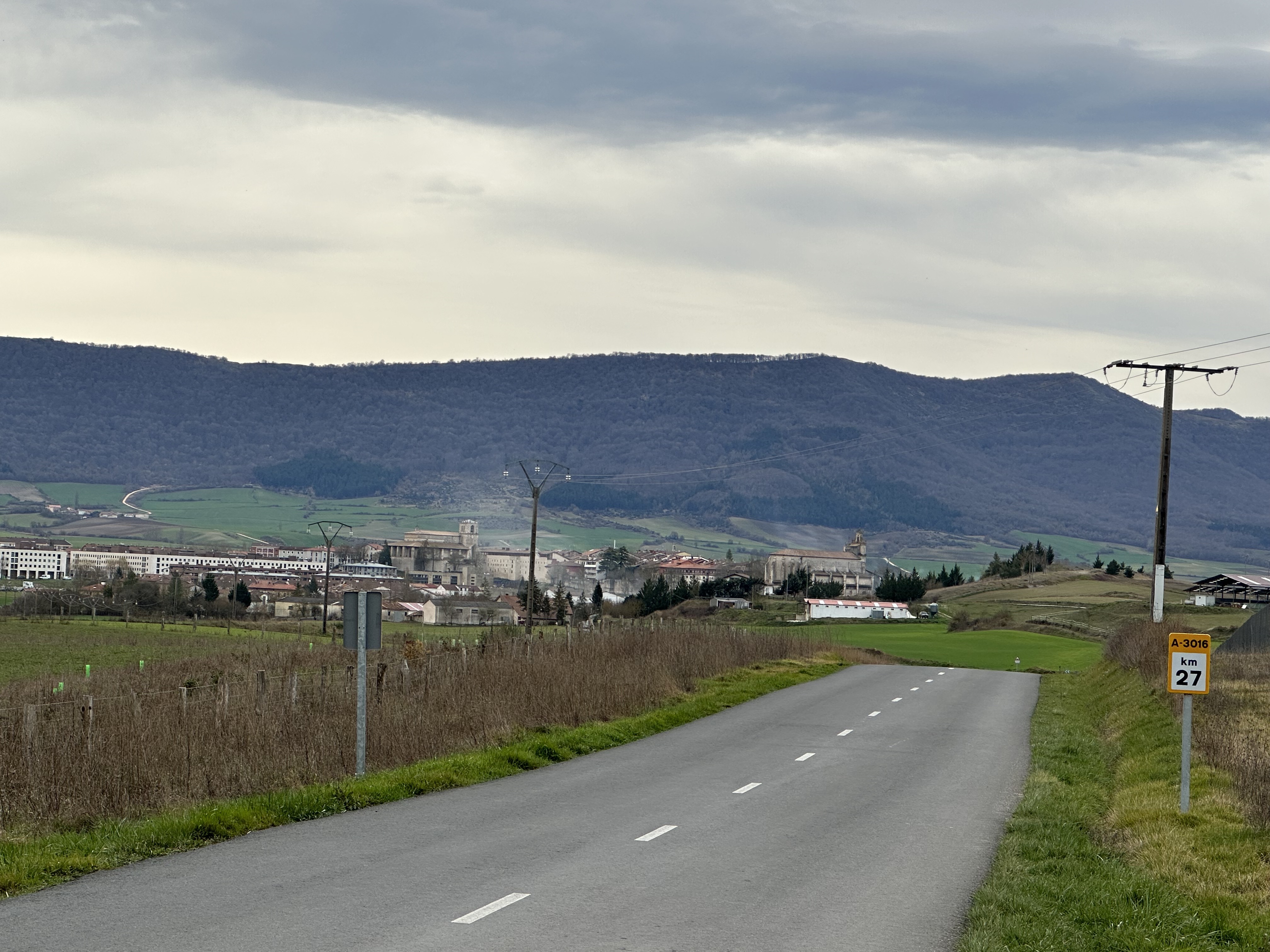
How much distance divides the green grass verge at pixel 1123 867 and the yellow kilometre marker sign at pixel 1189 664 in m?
1.35

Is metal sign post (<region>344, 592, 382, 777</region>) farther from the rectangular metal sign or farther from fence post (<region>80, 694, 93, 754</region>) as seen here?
fence post (<region>80, 694, 93, 754</region>)

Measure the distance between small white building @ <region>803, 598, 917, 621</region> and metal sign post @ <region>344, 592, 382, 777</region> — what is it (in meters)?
111

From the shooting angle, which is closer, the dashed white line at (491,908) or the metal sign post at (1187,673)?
the dashed white line at (491,908)

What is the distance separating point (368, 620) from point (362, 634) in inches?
7.3

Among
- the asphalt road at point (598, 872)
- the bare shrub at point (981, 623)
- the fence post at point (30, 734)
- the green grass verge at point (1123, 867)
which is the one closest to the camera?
the asphalt road at point (598, 872)

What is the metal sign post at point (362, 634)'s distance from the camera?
18938 mm

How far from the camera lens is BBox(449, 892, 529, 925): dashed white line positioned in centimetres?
1086

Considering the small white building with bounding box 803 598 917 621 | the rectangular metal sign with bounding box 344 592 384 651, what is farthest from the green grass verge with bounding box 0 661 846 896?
the small white building with bounding box 803 598 917 621

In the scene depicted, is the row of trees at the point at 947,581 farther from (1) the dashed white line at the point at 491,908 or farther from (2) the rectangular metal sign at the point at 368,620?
(1) the dashed white line at the point at 491,908

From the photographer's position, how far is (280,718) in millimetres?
20297

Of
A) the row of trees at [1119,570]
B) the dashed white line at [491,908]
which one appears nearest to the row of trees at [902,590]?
the row of trees at [1119,570]

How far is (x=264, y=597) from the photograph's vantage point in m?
157

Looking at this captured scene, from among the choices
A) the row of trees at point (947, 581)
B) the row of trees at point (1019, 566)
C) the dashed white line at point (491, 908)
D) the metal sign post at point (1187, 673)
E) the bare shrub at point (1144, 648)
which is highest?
the metal sign post at point (1187, 673)

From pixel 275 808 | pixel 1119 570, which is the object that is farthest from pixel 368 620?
pixel 1119 570
